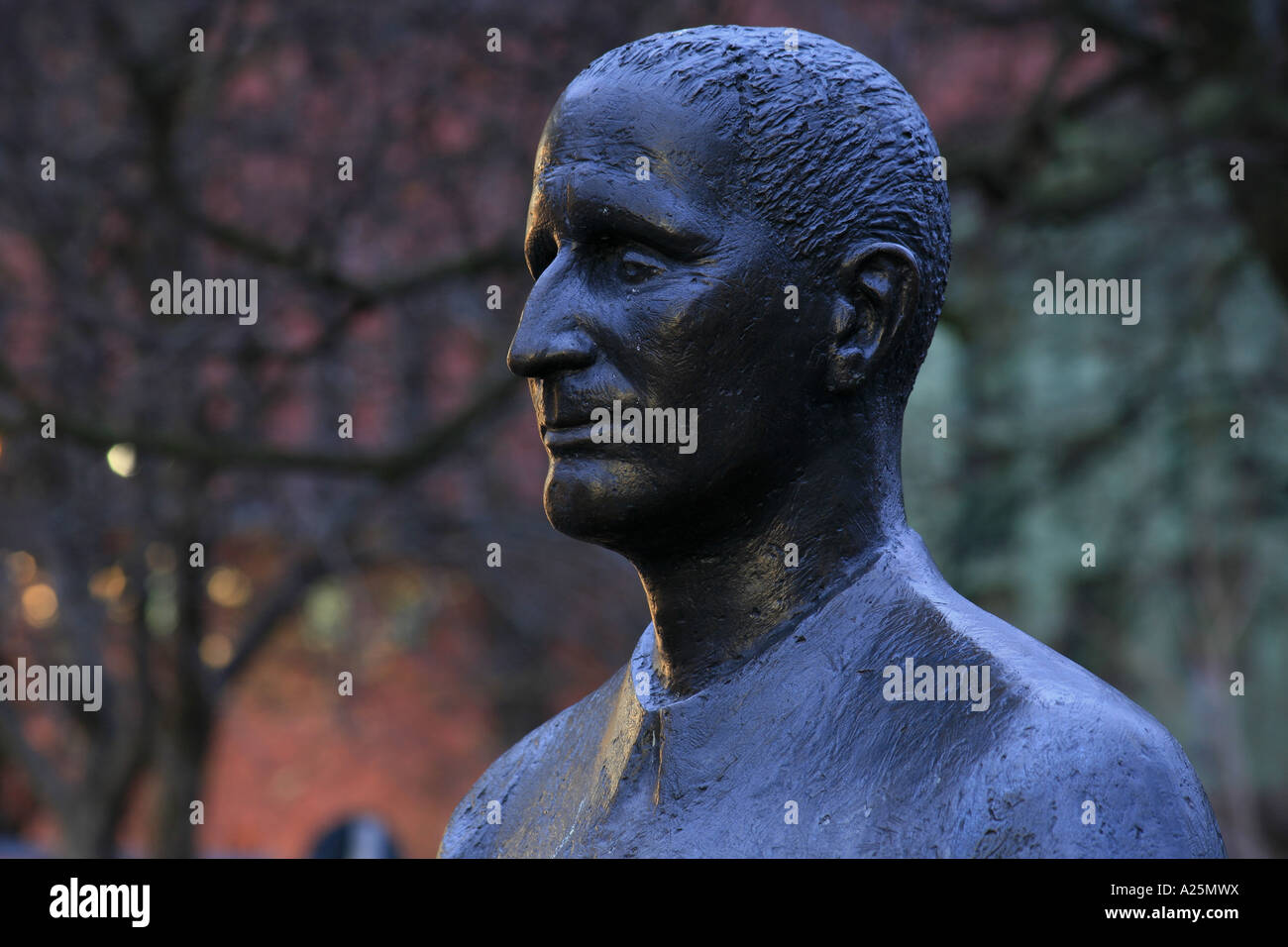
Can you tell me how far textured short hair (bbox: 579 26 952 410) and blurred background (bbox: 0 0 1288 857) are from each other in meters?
5.40

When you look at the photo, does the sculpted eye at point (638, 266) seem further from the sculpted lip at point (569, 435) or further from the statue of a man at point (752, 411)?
the sculpted lip at point (569, 435)

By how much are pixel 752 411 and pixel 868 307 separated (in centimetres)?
29

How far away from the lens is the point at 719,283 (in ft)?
8.98

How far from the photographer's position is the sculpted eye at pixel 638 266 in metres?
2.78

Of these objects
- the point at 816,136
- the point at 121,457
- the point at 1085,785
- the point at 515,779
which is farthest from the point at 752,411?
the point at 121,457

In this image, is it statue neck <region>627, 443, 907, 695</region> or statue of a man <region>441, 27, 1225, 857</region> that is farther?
statue neck <region>627, 443, 907, 695</region>

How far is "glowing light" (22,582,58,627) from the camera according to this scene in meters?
11.1

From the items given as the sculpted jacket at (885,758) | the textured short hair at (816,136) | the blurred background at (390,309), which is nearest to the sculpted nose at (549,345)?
the textured short hair at (816,136)

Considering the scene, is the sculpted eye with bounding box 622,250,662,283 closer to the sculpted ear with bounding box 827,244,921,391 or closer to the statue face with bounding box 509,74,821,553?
the statue face with bounding box 509,74,821,553

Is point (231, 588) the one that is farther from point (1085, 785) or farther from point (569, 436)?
point (1085, 785)

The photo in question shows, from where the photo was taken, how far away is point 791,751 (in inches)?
106

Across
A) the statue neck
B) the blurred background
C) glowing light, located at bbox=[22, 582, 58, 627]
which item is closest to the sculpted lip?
the statue neck

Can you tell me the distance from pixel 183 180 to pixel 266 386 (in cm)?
155
